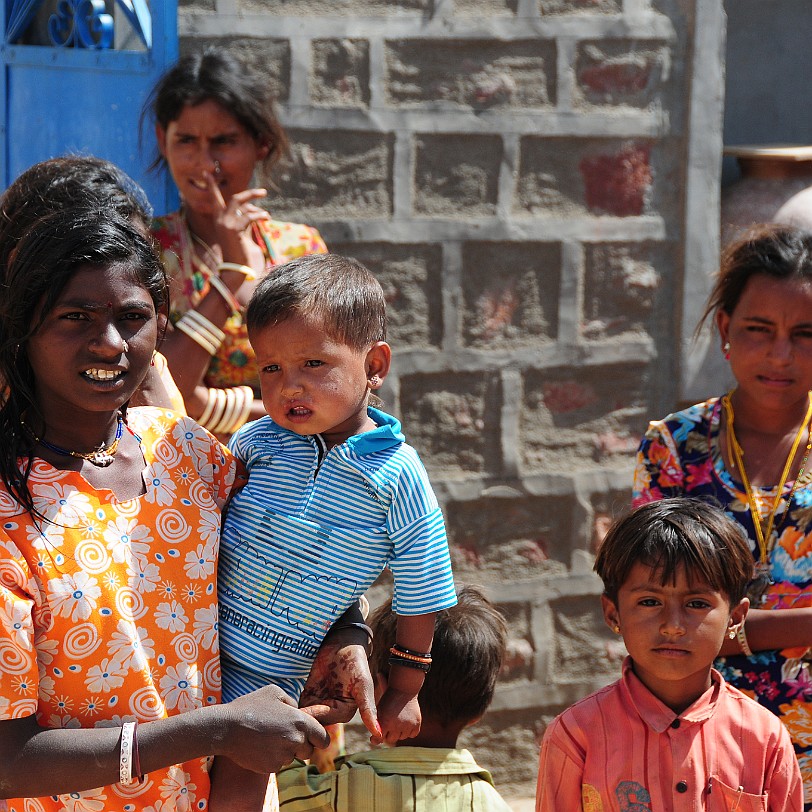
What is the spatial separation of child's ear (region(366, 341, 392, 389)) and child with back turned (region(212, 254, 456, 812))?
0.05 meters

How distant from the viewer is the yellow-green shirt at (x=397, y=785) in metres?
2.24

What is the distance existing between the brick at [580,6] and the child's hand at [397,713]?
266 cm

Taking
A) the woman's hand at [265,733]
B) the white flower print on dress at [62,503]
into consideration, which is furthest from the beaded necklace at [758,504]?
the white flower print on dress at [62,503]

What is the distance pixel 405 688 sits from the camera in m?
2.02

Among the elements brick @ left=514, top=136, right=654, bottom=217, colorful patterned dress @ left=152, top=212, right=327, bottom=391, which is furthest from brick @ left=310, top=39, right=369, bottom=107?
colorful patterned dress @ left=152, top=212, right=327, bottom=391

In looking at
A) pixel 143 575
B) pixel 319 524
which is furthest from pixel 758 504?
pixel 143 575

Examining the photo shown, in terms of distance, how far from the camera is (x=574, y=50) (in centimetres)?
388

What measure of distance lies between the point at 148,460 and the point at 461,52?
2.36 metres

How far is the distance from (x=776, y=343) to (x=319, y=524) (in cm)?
120

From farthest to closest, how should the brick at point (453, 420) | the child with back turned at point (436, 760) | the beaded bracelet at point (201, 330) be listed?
the brick at point (453, 420) → the beaded bracelet at point (201, 330) → the child with back turned at point (436, 760)

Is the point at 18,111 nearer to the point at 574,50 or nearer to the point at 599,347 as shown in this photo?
the point at 574,50

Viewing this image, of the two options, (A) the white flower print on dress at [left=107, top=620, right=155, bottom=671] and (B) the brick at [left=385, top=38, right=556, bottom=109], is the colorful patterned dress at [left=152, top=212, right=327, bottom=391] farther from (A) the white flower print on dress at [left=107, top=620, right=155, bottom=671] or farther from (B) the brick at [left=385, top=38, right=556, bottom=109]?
(A) the white flower print on dress at [left=107, top=620, right=155, bottom=671]

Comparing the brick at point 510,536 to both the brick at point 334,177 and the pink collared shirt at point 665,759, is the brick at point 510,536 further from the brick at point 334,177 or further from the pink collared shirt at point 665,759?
the pink collared shirt at point 665,759

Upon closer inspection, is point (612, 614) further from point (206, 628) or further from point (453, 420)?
point (453, 420)
